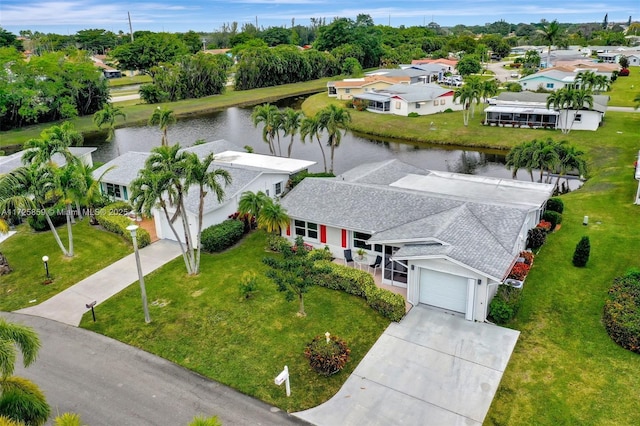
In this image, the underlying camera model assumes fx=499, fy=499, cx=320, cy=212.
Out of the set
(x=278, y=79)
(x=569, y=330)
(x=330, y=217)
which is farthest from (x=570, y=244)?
(x=278, y=79)

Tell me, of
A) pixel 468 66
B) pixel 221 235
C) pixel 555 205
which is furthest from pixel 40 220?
pixel 468 66

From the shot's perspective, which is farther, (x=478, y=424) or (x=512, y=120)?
(x=512, y=120)

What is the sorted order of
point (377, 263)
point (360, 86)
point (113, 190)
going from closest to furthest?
point (377, 263), point (113, 190), point (360, 86)

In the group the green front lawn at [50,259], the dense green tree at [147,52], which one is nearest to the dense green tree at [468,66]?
the dense green tree at [147,52]

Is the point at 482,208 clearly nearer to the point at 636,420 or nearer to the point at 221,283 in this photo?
the point at 636,420

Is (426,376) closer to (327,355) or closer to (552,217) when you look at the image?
(327,355)

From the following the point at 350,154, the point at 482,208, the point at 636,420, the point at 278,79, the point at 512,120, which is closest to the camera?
the point at 636,420
